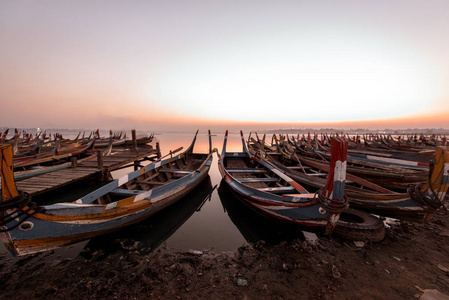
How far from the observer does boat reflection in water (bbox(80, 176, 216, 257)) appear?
4.39 meters

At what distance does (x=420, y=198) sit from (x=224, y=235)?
196 inches

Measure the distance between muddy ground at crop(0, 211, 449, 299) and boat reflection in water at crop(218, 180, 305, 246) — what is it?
449 mm

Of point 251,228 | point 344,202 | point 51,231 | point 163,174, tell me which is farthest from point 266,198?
point 163,174

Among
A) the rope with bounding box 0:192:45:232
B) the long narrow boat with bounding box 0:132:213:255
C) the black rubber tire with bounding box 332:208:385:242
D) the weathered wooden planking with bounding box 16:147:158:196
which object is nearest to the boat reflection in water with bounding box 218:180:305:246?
the black rubber tire with bounding box 332:208:385:242

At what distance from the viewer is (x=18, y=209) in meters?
2.78

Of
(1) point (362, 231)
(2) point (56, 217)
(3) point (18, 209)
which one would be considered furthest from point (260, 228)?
(3) point (18, 209)

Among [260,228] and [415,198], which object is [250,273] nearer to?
[260,228]

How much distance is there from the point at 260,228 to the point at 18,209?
17.9ft

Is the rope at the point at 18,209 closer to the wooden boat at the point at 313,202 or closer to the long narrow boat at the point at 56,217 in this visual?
the long narrow boat at the point at 56,217

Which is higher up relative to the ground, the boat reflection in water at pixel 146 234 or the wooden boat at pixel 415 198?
the wooden boat at pixel 415 198

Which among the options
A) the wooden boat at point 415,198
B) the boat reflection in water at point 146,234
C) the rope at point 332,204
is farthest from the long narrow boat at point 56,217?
the wooden boat at point 415,198

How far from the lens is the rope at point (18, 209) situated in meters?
2.69

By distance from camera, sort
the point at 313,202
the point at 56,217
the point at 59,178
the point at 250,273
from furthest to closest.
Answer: the point at 59,178
the point at 313,202
the point at 250,273
the point at 56,217

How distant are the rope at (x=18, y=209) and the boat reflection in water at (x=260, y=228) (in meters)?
4.68
